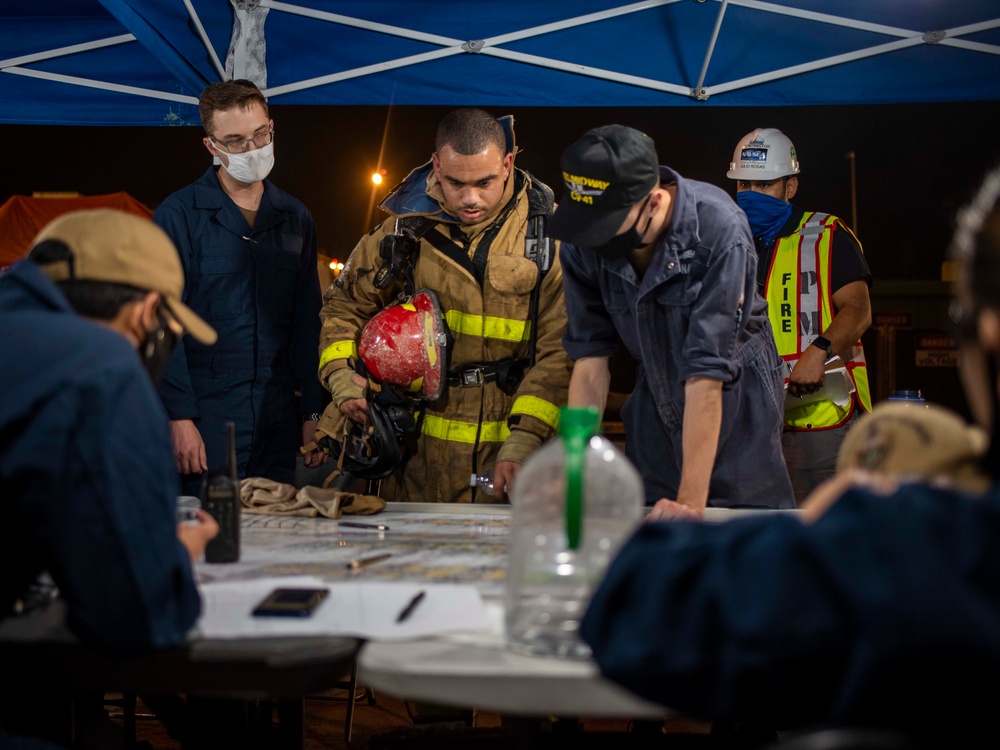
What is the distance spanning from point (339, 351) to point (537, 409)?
86cm

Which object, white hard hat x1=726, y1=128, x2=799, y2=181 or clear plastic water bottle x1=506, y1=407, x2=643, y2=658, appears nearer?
clear plastic water bottle x1=506, y1=407, x2=643, y2=658

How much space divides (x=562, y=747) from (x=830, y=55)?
384cm

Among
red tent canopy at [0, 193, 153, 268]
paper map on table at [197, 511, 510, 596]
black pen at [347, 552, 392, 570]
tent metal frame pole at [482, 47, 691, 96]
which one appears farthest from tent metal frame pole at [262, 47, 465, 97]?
red tent canopy at [0, 193, 153, 268]

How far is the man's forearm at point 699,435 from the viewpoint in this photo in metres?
2.84

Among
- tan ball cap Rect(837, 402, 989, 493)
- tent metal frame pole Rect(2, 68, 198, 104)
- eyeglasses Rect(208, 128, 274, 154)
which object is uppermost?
tent metal frame pole Rect(2, 68, 198, 104)

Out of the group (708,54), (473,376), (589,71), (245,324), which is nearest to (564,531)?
(473,376)

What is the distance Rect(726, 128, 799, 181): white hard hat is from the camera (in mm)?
5082

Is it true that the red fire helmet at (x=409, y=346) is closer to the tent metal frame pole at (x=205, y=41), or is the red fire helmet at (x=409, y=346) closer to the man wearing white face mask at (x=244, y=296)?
the man wearing white face mask at (x=244, y=296)

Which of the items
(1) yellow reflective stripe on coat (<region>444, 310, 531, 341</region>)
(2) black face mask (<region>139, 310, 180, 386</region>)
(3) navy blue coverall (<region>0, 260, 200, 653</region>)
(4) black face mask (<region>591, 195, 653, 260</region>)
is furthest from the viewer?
(1) yellow reflective stripe on coat (<region>444, 310, 531, 341</region>)

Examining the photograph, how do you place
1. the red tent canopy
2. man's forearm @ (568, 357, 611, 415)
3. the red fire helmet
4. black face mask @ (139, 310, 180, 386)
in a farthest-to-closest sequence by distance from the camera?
the red tent canopy
the red fire helmet
man's forearm @ (568, 357, 611, 415)
black face mask @ (139, 310, 180, 386)

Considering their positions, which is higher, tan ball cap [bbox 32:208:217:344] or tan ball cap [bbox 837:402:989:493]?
tan ball cap [bbox 32:208:217:344]

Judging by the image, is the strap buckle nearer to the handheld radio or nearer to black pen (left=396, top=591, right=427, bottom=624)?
Result: the handheld radio

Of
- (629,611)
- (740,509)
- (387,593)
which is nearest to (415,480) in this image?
(740,509)

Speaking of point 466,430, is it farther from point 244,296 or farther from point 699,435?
point 699,435
